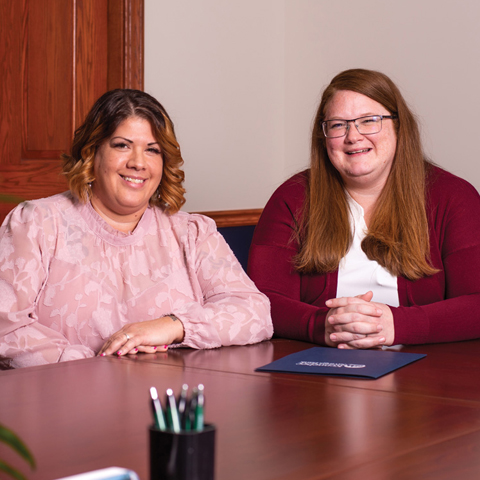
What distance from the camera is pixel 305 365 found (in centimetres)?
143

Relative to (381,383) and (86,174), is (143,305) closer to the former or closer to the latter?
(86,174)

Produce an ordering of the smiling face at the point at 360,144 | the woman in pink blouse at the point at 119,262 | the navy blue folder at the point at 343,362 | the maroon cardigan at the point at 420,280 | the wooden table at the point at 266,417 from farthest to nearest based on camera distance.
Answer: the smiling face at the point at 360,144 < the maroon cardigan at the point at 420,280 < the woman in pink blouse at the point at 119,262 < the navy blue folder at the point at 343,362 < the wooden table at the point at 266,417

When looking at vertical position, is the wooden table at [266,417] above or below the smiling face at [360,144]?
below

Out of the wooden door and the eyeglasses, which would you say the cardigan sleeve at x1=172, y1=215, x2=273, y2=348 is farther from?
the wooden door

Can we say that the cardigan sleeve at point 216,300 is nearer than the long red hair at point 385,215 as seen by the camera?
Yes

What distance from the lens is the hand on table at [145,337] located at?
159cm

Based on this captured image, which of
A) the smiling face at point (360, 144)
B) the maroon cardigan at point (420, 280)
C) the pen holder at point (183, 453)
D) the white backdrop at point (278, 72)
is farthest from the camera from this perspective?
the white backdrop at point (278, 72)

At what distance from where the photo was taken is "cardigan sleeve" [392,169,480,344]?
181 centimetres

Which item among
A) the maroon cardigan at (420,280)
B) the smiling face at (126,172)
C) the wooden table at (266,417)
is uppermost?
the smiling face at (126,172)

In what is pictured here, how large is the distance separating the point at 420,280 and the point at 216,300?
1.96ft

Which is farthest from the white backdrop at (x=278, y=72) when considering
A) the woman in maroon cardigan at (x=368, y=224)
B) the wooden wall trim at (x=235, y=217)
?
the woman in maroon cardigan at (x=368, y=224)

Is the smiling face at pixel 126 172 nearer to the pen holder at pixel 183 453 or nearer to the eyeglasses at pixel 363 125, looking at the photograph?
the eyeglasses at pixel 363 125

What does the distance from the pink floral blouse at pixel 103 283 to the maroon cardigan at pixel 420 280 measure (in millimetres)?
132

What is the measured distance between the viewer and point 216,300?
190 cm
